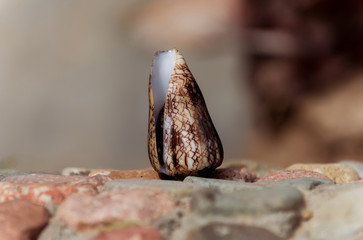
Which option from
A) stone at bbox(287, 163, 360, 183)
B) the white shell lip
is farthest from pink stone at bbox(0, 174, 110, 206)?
stone at bbox(287, 163, 360, 183)

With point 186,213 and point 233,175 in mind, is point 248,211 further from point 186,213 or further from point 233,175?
point 233,175

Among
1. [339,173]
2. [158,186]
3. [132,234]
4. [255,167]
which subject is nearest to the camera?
[132,234]

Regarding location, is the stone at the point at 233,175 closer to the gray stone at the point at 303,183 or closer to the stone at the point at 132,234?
the gray stone at the point at 303,183

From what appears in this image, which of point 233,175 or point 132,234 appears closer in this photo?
point 132,234

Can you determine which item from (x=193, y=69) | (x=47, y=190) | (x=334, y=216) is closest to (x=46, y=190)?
(x=47, y=190)

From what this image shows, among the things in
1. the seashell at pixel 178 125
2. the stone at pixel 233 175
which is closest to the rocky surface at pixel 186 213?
the seashell at pixel 178 125

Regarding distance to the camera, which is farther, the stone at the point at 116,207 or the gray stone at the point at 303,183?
the gray stone at the point at 303,183

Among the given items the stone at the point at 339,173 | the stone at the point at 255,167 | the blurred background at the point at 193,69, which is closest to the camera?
the stone at the point at 339,173
